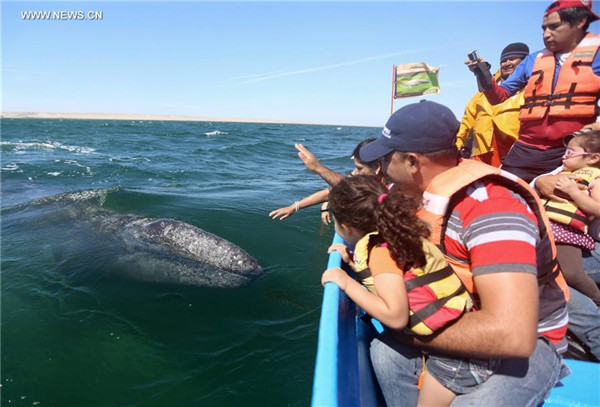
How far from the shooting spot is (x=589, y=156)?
3.47 metres

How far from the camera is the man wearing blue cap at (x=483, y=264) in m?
1.81

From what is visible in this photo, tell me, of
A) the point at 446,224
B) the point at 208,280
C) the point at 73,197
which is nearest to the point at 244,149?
the point at 73,197

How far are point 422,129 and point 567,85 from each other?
3.28 m

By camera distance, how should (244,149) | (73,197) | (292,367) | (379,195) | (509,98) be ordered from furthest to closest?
(244,149)
(73,197)
(509,98)
(292,367)
(379,195)

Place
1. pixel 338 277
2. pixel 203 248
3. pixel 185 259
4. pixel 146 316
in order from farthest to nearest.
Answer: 1. pixel 203 248
2. pixel 185 259
3. pixel 146 316
4. pixel 338 277

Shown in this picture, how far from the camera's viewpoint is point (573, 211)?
3.21m

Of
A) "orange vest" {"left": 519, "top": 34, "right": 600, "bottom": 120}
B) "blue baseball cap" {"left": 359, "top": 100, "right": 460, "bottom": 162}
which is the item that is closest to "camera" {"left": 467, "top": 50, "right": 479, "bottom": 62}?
"orange vest" {"left": 519, "top": 34, "right": 600, "bottom": 120}

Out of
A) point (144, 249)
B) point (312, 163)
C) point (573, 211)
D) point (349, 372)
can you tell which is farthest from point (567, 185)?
point (144, 249)

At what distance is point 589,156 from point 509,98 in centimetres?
221

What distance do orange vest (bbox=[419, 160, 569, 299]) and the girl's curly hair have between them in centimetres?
10

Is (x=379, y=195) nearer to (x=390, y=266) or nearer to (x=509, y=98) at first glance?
(x=390, y=266)

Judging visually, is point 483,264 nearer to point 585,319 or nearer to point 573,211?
point 585,319

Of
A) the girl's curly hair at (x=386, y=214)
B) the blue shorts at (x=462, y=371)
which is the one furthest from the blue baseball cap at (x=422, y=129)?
the blue shorts at (x=462, y=371)

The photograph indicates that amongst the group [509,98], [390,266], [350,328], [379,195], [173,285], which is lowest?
[173,285]
